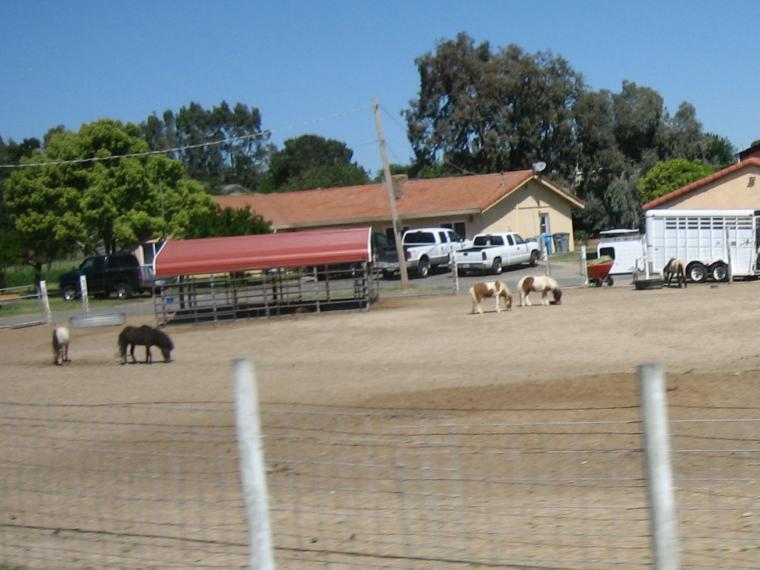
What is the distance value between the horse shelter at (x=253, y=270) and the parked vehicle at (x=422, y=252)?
13.6 meters

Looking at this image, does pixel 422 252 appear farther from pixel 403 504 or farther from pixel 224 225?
pixel 403 504

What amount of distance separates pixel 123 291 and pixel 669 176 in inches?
1311

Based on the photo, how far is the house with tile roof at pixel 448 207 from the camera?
186 feet

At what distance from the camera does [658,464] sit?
13.6ft

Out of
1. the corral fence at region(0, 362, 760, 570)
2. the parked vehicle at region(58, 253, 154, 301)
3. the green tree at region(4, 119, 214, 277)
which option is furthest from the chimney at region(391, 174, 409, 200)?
the corral fence at region(0, 362, 760, 570)

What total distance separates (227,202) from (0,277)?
51.6ft

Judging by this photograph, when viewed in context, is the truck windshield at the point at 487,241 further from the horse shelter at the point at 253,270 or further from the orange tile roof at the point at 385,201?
the horse shelter at the point at 253,270

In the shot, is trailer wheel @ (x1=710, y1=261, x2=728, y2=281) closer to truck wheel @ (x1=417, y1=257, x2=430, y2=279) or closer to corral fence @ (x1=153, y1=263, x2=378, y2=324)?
corral fence @ (x1=153, y1=263, x2=378, y2=324)

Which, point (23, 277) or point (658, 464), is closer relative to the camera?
point (658, 464)

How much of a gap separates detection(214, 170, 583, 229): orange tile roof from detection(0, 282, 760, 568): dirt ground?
861 inches

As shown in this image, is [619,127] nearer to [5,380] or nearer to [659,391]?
[5,380]

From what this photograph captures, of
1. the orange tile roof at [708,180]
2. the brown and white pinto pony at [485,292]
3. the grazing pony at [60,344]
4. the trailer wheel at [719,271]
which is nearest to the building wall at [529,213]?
the orange tile roof at [708,180]

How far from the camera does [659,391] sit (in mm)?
3990

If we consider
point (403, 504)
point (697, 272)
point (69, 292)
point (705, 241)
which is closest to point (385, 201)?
point (69, 292)
